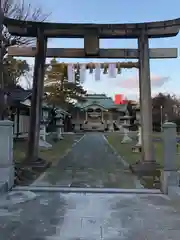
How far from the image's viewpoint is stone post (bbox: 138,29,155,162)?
9.48m

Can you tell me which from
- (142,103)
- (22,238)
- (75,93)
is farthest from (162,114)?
(22,238)

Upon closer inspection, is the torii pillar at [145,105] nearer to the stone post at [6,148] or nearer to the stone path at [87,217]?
the stone path at [87,217]

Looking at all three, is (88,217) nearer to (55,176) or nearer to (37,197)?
(37,197)

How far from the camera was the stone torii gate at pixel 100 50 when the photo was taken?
951cm

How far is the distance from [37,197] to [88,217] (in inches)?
63.7

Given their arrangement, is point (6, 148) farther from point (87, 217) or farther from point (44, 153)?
point (44, 153)

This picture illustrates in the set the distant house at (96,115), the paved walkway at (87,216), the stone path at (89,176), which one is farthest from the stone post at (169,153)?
the distant house at (96,115)

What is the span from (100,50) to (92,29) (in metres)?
0.70

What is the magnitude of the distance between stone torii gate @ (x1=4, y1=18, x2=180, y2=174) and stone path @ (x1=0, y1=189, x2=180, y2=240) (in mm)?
3569

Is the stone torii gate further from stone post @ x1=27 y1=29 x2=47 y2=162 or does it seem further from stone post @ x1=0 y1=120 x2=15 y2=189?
stone post @ x1=0 y1=120 x2=15 y2=189

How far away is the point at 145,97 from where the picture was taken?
955cm

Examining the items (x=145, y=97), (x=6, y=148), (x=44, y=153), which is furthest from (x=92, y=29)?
(x=44, y=153)

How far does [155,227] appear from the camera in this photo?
444cm

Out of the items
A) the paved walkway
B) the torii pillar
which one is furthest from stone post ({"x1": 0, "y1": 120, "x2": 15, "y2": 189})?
the torii pillar
